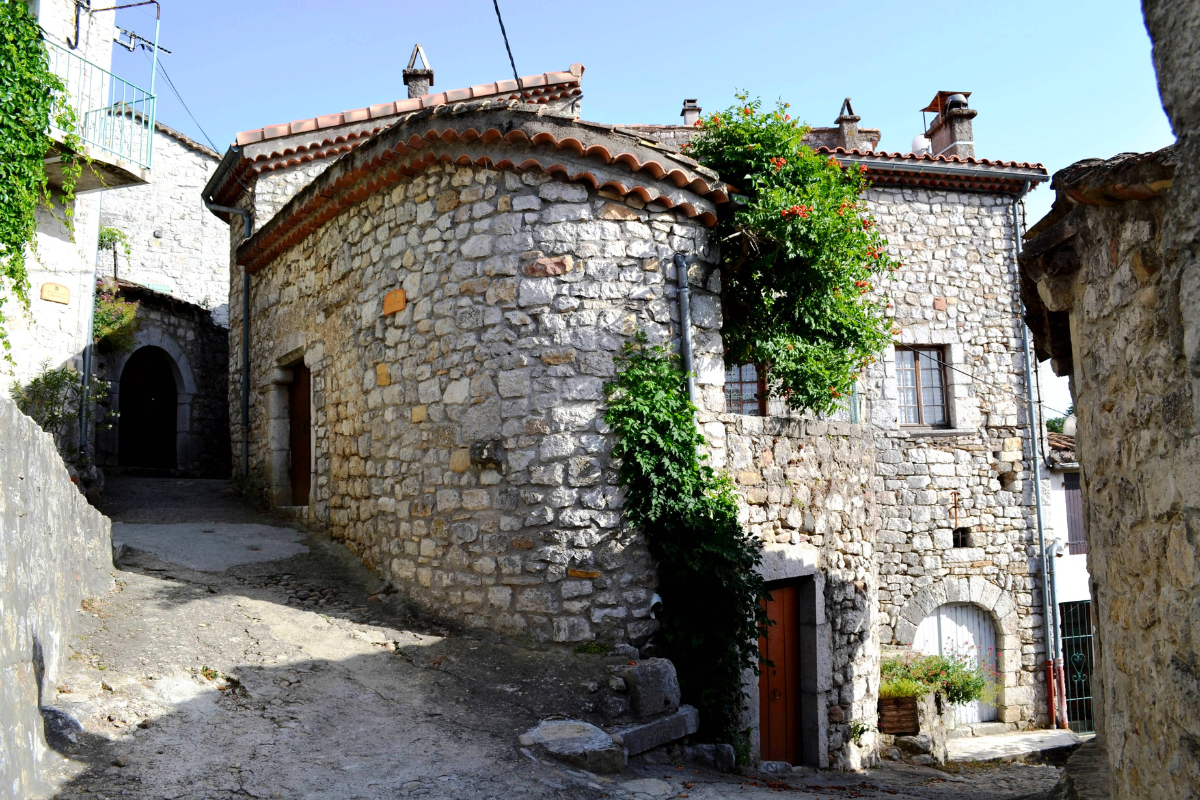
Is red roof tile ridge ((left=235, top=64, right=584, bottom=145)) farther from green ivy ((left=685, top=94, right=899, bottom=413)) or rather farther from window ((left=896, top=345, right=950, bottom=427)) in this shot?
window ((left=896, top=345, right=950, bottom=427))

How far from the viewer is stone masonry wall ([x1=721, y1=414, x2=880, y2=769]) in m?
6.80

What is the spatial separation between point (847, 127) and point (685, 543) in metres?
10.2

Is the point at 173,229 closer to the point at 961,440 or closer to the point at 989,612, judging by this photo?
the point at 961,440

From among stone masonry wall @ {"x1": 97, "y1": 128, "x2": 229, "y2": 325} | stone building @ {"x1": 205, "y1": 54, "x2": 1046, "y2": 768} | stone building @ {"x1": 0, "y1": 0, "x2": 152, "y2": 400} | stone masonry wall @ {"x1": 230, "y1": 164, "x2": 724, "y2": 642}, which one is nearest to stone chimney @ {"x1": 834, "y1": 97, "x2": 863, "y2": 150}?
stone building @ {"x1": 205, "y1": 54, "x2": 1046, "y2": 768}

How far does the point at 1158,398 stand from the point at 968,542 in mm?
9847

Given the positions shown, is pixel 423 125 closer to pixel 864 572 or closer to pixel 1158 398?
pixel 1158 398

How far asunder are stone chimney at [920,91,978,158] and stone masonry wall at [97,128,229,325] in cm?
1350

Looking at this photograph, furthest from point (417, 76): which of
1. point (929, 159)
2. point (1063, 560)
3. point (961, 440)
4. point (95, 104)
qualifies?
point (1063, 560)

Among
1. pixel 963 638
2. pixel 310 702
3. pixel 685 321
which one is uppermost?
pixel 685 321

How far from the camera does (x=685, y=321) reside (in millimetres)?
6109

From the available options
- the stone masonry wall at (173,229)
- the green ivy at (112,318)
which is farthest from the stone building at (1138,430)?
the stone masonry wall at (173,229)

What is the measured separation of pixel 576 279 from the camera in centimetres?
591

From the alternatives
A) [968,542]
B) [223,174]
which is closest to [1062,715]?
[968,542]

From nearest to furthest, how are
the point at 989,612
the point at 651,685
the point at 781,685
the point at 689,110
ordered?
the point at 651,685, the point at 781,685, the point at 989,612, the point at 689,110
